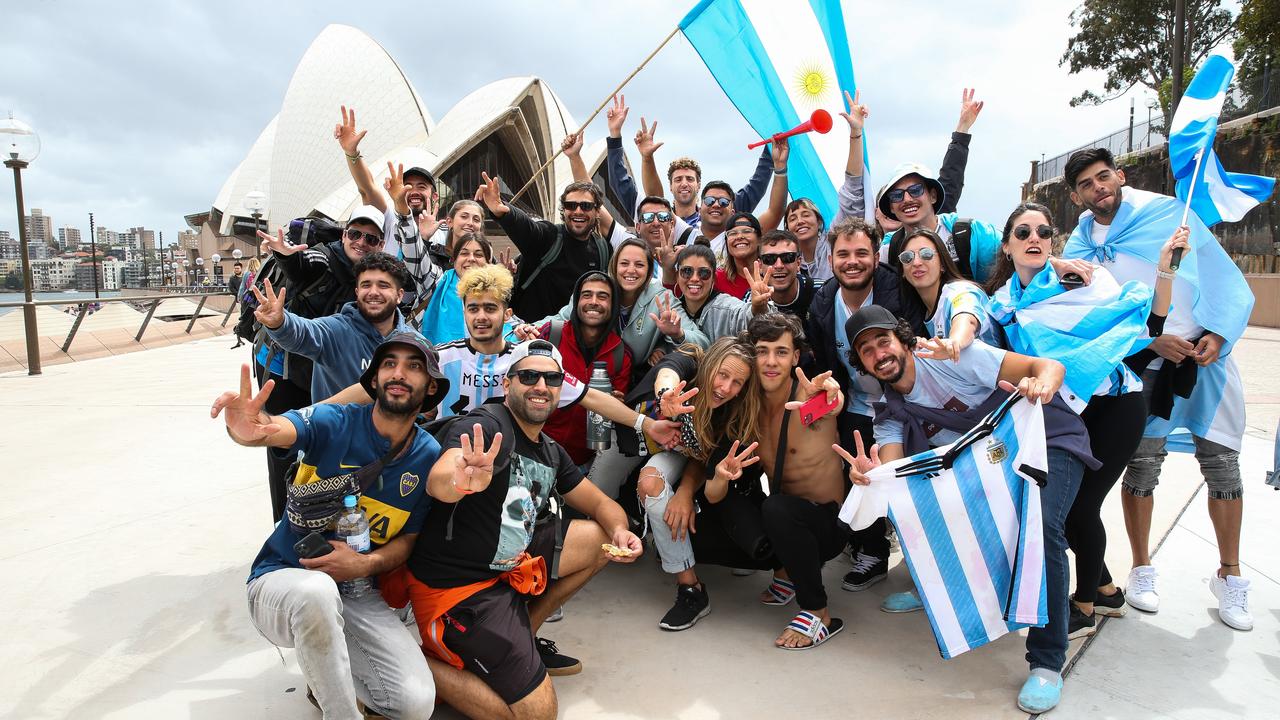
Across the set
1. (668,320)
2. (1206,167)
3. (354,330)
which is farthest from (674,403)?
(1206,167)

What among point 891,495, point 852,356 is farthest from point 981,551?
point 852,356

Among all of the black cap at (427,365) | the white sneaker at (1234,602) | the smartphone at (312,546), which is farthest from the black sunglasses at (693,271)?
the white sneaker at (1234,602)

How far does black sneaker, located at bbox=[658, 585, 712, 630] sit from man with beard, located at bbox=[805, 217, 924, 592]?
2.85ft

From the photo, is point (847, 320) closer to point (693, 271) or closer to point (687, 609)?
point (693, 271)

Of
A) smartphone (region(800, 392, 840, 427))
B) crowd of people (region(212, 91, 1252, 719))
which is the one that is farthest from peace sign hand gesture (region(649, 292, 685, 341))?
smartphone (region(800, 392, 840, 427))

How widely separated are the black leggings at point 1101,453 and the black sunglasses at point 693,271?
6.29ft

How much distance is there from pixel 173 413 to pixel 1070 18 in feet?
118

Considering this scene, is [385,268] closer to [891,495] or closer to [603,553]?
[603,553]

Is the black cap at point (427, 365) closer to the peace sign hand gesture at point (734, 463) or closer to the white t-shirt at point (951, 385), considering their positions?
the peace sign hand gesture at point (734, 463)

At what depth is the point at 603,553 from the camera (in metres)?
2.95

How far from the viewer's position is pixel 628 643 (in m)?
3.07

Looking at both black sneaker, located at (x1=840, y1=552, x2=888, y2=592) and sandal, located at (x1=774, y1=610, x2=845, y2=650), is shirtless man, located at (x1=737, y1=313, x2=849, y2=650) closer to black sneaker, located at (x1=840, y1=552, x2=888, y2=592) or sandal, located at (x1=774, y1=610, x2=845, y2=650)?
sandal, located at (x1=774, y1=610, x2=845, y2=650)

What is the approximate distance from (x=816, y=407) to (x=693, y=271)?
109 cm

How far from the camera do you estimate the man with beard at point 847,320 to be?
11.1ft
